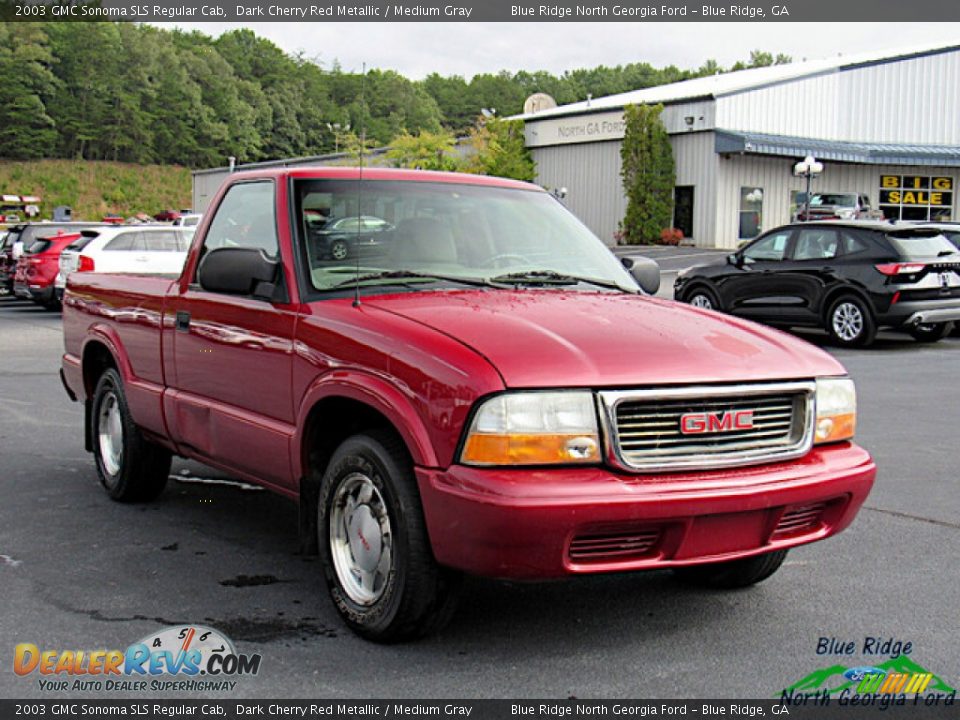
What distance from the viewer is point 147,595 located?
4.60 m

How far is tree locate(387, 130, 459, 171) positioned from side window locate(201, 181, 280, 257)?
4086 centimetres

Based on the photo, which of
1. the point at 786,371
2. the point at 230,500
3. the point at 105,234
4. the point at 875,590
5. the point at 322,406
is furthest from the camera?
the point at 105,234

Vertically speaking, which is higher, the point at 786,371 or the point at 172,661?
the point at 786,371

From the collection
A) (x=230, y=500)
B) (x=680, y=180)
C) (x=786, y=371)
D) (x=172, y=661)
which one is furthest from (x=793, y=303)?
(x=680, y=180)

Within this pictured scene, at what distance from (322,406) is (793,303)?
12761mm

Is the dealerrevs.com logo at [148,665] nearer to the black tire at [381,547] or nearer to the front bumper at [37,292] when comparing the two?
the black tire at [381,547]

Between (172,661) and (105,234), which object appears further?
(105,234)

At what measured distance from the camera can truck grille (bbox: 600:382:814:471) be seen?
145 inches

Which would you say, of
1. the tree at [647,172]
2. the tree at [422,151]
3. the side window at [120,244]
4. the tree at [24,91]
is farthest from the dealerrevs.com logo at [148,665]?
the tree at [24,91]

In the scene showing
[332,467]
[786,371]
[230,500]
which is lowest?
[230,500]

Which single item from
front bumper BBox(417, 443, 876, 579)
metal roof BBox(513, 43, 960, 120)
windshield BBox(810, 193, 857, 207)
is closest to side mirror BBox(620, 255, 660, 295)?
front bumper BBox(417, 443, 876, 579)

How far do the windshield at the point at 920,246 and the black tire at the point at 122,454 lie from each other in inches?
451

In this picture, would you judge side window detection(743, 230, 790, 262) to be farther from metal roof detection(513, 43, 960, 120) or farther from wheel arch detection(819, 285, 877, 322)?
metal roof detection(513, 43, 960, 120)

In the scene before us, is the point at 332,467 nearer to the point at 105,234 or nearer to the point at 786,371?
the point at 786,371
